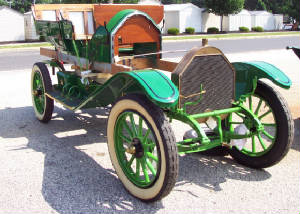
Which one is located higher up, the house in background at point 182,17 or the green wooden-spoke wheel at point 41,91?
the house in background at point 182,17

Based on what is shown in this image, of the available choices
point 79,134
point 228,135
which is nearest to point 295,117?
point 228,135

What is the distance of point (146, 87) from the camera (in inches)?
119

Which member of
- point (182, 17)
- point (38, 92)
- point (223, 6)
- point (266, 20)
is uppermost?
point (223, 6)

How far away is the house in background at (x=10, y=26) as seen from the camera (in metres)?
29.1

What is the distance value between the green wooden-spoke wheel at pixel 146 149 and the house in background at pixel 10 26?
28.6 metres

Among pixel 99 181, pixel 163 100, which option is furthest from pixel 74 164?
pixel 163 100

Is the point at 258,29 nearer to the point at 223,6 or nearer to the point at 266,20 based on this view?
the point at 223,6

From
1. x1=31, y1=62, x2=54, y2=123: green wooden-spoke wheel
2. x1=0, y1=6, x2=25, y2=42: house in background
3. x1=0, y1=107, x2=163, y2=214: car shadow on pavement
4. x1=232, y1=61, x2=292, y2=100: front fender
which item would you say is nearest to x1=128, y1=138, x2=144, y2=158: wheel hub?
x1=0, y1=107, x2=163, y2=214: car shadow on pavement

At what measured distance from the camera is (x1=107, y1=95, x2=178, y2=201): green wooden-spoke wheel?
2898 mm

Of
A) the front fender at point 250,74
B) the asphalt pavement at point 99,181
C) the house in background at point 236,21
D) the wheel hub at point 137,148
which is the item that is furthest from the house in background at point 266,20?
the wheel hub at point 137,148

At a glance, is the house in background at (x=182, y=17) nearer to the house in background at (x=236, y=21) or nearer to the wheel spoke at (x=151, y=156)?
the house in background at (x=236, y=21)

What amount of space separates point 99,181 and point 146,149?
2.45 ft

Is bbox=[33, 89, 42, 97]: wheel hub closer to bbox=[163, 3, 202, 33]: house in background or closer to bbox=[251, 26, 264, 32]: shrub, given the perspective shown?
bbox=[163, 3, 202, 33]: house in background

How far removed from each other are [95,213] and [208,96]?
154 centimetres
